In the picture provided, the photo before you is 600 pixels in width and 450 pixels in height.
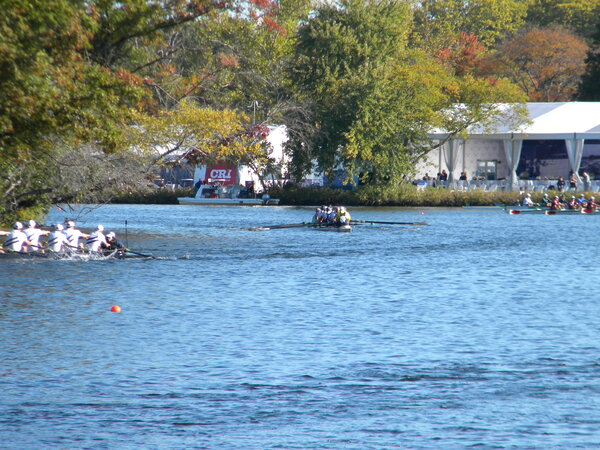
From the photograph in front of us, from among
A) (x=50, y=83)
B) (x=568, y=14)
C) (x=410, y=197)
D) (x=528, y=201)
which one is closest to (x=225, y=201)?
(x=410, y=197)

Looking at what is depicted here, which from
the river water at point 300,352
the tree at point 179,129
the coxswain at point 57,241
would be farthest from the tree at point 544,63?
the coxswain at point 57,241

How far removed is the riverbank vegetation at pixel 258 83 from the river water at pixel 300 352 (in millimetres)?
4472

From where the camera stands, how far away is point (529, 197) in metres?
60.9

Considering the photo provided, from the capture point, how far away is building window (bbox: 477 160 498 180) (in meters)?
70.6

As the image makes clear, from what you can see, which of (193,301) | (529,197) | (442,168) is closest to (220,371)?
(193,301)

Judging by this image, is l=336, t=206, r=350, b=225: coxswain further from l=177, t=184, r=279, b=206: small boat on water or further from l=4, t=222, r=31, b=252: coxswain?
l=177, t=184, r=279, b=206: small boat on water

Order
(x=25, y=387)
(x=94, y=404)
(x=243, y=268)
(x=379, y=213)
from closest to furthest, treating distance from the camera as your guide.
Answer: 1. (x=94, y=404)
2. (x=25, y=387)
3. (x=243, y=268)
4. (x=379, y=213)

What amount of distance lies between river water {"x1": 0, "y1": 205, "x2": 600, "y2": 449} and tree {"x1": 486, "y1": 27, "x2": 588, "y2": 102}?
60417 millimetres

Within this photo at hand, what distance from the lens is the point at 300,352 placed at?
16828 mm

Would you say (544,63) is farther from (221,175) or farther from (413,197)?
(221,175)

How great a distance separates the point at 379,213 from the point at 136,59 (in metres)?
29.0

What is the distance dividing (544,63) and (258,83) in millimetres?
40713

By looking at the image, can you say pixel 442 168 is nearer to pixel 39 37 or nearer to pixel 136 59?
pixel 136 59

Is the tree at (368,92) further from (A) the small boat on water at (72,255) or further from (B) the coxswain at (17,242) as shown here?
(B) the coxswain at (17,242)
